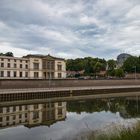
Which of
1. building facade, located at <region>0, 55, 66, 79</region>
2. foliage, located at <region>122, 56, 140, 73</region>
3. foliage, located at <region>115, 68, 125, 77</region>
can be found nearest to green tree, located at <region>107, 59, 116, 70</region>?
foliage, located at <region>122, 56, 140, 73</region>

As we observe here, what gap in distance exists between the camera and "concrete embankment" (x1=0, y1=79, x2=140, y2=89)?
206 feet

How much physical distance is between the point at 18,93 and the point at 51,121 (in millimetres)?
29098

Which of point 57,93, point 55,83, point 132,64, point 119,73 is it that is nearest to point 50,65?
point 55,83

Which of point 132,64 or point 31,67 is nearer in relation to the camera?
point 31,67

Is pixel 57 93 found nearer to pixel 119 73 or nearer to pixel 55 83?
pixel 55 83

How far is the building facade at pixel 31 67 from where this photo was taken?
90250 mm

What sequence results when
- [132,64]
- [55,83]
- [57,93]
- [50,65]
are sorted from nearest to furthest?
[57,93]
[55,83]
[50,65]
[132,64]

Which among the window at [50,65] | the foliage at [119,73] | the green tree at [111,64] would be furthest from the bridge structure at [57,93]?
the green tree at [111,64]

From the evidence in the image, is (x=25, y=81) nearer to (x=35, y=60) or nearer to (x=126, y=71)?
(x=35, y=60)

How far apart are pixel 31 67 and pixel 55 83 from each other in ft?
A: 78.9

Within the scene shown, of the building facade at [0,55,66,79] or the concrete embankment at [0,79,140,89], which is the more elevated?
the building facade at [0,55,66,79]

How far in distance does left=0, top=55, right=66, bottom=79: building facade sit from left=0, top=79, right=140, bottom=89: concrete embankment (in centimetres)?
1973

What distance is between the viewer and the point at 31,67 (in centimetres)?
9569

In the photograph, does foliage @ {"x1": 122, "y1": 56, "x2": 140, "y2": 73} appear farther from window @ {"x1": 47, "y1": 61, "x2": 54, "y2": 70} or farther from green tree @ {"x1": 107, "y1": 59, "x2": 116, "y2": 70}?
window @ {"x1": 47, "y1": 61, "x2": 54, "y2": 70}
